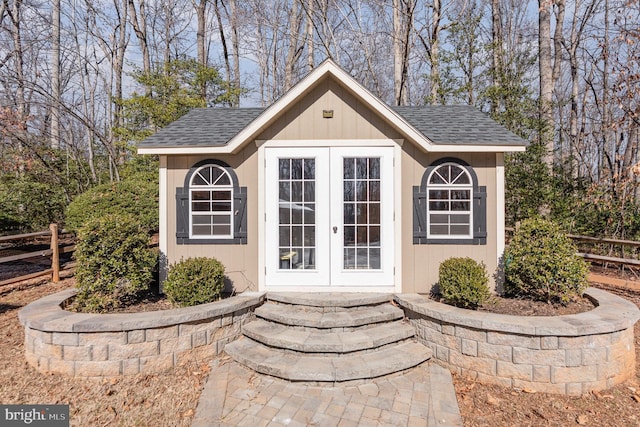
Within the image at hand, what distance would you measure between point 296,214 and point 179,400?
2842mm

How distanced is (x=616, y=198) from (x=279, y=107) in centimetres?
773

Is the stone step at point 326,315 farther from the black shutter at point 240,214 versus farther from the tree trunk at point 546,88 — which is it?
the tree trunk at point 546,88

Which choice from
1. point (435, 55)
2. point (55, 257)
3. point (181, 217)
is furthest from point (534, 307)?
point (435, 55)

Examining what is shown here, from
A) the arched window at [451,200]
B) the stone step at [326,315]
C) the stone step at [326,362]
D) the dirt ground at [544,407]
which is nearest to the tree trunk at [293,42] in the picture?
the arched window at [451,200]

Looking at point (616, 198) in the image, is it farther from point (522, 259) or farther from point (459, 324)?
point (459, 324)

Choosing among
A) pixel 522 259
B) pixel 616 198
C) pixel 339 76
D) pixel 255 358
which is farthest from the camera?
pixel 616 198

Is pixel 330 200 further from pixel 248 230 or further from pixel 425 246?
pixel 425 246

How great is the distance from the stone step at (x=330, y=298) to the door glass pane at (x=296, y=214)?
18.5 inches

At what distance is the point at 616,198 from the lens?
286 inches

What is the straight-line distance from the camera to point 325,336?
4000 mm

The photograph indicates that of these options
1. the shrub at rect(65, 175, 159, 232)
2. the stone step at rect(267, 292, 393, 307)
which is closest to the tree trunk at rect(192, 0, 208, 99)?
the shrub at rect(65, 175, 159, 232)

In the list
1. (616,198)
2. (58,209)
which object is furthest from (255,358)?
(58,209)

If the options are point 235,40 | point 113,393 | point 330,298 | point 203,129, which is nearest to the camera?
point 113,393

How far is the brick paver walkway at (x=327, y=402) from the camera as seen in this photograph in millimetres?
2930
